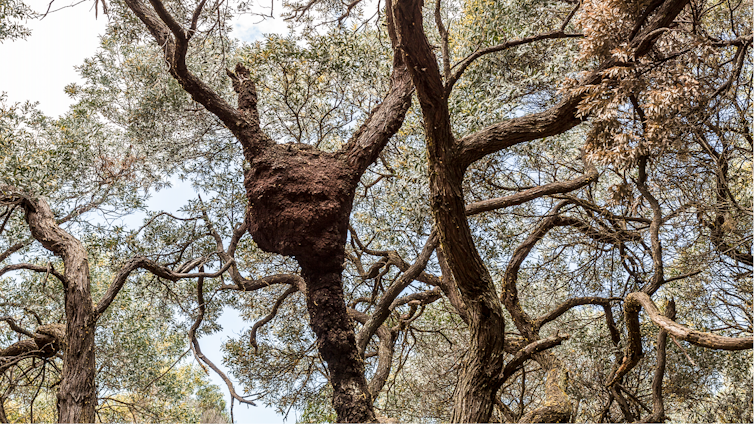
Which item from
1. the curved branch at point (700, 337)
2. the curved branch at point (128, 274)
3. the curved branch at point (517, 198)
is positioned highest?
the curved branch at point (128, 274)

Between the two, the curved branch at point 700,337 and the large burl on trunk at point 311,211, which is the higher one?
the large burl on trunk at point 311,211

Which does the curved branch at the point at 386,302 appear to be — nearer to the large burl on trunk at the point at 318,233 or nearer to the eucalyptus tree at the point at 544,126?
the large burl on trunk at the point at 318,233

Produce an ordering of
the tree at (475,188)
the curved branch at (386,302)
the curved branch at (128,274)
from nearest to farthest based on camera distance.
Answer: the tree at (475,188) → the curved branch at (128,274) → the curved branch at (386,302)

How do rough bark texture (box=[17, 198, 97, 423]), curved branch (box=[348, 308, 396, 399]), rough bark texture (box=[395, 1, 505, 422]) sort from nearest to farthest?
rough bark texture (box=[395, 1, 505, 422])
rough bark texture (box=[17, 198, 97, 423])
curved branch (box=[348, 308, 396, 399])

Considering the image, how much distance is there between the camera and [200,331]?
370 inches

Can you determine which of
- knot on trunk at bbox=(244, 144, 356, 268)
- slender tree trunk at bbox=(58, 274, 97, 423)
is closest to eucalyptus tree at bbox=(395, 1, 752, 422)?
knot on trunk at bbox=(244, 144, 356, 268)

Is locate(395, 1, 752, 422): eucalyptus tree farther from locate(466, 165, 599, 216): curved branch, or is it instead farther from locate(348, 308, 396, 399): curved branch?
locate(348, 308, 396, 399): curved branch

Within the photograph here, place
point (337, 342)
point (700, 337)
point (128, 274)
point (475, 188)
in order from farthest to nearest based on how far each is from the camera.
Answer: point (475, 188)
point (128, 274)
point (337, 342)
point (700, 337)

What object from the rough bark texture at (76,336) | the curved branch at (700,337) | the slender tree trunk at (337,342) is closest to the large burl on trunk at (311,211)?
the slender tree trunk at (337,342)

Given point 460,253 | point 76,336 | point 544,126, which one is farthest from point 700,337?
point 76,336

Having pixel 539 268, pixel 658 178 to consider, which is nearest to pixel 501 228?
pixel 539 268

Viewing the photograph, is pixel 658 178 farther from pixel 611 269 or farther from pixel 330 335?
pixel 330 335

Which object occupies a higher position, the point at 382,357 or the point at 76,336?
the point at 76,336

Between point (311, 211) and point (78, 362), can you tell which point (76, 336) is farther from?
point (311, 211)
